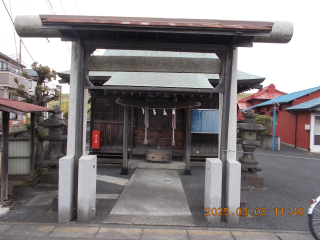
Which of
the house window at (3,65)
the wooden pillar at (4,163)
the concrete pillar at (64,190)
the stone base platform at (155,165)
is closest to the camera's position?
the concrete pillar at (64,190)

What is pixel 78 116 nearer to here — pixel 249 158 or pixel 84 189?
pixel 84 189

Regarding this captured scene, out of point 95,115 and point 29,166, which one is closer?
point 29,166

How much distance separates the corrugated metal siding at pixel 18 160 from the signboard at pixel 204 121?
5.96 m

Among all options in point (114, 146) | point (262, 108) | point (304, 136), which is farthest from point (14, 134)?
point (262, 108)

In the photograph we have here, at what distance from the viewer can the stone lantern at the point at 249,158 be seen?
6.07 meters

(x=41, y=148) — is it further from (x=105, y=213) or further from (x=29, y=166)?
(x=105, y=213)

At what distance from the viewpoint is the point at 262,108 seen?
22109 mm

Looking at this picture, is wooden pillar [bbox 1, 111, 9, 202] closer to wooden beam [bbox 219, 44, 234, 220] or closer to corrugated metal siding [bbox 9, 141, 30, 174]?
corrugated metal siding [bbox 9, 141, 30, 174]

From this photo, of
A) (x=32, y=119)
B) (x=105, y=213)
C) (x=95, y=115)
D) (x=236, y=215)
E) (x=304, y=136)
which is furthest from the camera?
(x=304, y=136)

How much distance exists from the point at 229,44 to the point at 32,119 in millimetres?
6067

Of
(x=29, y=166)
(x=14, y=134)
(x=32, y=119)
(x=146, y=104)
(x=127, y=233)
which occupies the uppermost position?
(x=146, y=104)

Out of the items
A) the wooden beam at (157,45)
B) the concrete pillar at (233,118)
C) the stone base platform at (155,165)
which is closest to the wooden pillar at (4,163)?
A: the wooden beam at (157,45)

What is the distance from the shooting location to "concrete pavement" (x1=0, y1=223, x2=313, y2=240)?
3.49 m
